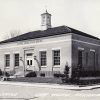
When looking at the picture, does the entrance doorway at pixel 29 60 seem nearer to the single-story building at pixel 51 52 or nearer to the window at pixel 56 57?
the single-story building at pixel 51 52

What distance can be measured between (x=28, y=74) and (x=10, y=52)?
7169mm

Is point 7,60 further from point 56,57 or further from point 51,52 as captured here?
point 56,57

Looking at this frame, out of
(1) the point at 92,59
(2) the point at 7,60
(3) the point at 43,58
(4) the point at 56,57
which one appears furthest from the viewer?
(2) the point at 7,60

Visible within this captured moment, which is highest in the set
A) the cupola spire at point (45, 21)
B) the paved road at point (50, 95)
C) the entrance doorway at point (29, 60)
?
the cupola spire at point (45, 21)

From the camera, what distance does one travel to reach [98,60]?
3519cm

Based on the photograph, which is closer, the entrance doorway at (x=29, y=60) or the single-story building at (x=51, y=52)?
the single-story building at (x=51, y=52)

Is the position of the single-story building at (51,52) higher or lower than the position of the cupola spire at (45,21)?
lower

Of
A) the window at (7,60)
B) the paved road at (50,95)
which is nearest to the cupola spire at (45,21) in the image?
the window at (7,60)

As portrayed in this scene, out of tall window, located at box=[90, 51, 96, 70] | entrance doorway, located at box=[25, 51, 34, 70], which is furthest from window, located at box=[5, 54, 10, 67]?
tall window, located at box=[90, 51, 96, 70]

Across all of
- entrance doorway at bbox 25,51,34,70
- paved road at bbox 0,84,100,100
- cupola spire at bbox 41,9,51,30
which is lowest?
paved road at bbox 0,84,100,100

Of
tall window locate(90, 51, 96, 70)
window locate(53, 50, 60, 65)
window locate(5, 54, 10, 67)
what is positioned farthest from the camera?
window locate(5, 54, 10, 67)

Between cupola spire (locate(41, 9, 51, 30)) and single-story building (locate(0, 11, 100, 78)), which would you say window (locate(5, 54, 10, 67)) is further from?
cupola spire (locate(41, 9, 51, 30))

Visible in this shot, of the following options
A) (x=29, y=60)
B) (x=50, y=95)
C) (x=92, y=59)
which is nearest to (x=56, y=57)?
(x=29, y=60)

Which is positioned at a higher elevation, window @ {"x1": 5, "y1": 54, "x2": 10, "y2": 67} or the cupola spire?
the cupola spire
